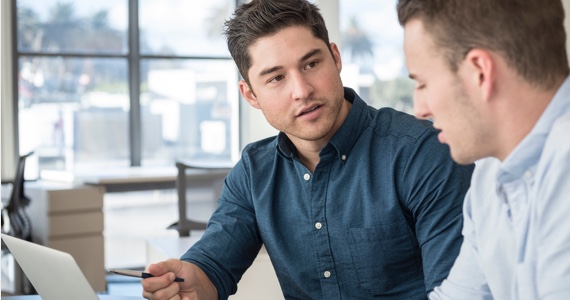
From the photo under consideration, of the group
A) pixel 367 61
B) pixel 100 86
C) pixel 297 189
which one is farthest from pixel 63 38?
pixel 297 189

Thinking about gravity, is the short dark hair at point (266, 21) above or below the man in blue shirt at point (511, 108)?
above

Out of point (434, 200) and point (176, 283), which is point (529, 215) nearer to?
point (434, 200)

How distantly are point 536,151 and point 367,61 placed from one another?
6.83 metres

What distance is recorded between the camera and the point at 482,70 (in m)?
1.17

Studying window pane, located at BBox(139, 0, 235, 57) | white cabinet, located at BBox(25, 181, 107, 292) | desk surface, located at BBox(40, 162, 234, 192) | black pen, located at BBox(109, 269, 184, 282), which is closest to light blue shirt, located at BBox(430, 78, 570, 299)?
black pen, located at BBox(109, 269, 184, 282)

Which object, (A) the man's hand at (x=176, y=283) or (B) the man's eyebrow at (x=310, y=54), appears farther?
(B) the man's eyebrow at (x=310, y=54)

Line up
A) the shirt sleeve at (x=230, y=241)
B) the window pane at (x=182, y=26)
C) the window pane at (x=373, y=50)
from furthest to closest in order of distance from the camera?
the window pane at (x=373, y=50)
the window pane at (x=182, y=26)
the shirt sleeve at (x=230, y=241)

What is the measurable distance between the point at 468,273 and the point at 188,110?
5825mm

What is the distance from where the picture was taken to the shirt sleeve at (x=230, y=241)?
193cm

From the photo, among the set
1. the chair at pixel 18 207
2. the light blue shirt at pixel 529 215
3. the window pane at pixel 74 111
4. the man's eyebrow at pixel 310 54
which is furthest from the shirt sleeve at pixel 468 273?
the window pane at pixel 74 111

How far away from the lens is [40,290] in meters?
1.56

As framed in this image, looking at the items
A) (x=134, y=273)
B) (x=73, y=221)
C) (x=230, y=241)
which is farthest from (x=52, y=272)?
(x=73, y=221)

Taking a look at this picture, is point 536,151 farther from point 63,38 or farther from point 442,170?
point 63,38

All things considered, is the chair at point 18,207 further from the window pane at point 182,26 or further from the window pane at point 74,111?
the window pane at point 182,26
